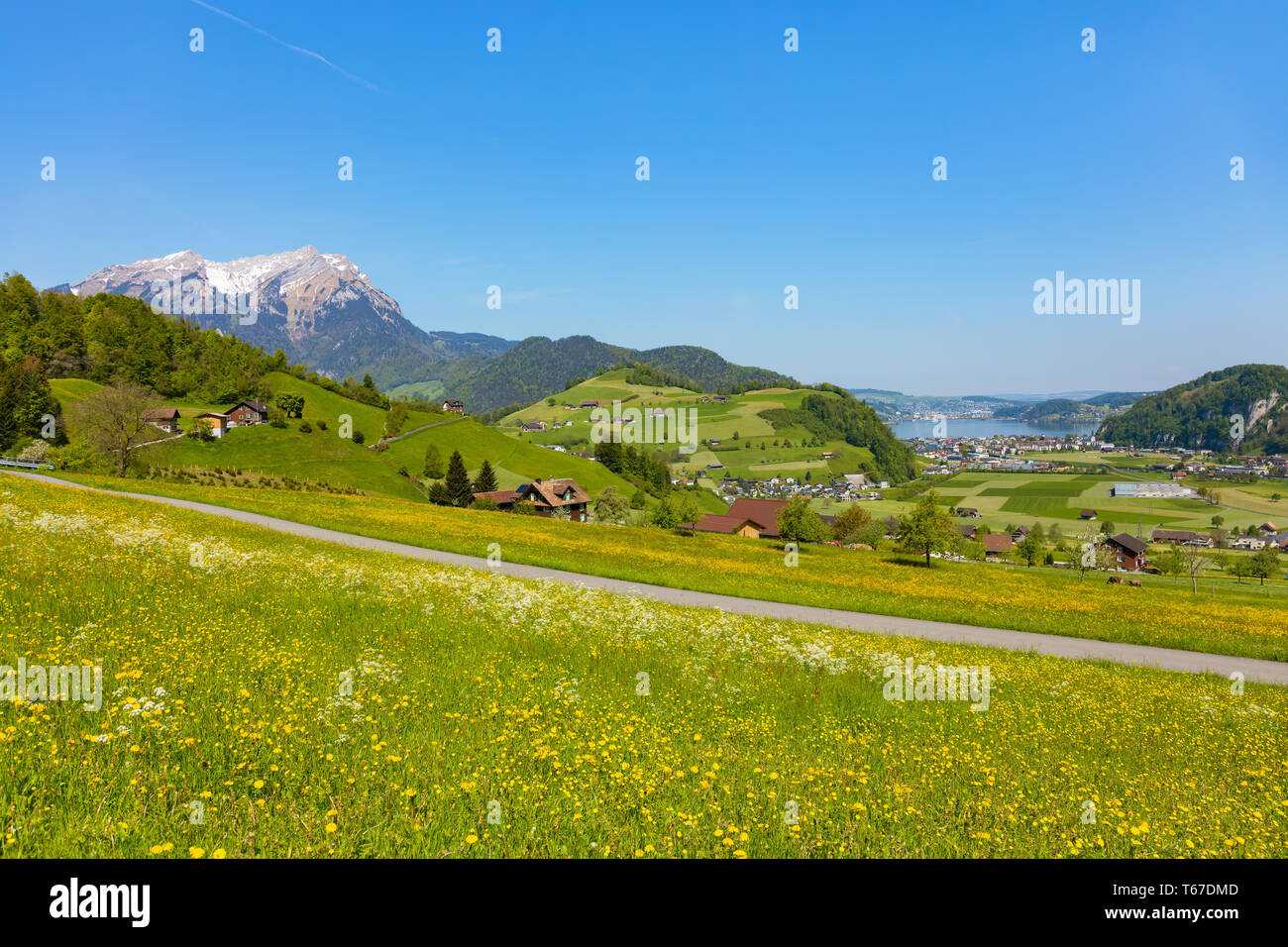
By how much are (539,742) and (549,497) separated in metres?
108

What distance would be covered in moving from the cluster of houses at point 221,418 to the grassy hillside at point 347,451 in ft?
6.74

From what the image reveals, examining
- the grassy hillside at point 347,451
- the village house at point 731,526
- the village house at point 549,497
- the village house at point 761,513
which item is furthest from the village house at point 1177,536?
the village house at point 549,497

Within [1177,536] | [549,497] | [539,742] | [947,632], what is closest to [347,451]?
[549,497]

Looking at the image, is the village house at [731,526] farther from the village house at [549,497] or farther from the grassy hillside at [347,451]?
the grassy hillside at [347,451]

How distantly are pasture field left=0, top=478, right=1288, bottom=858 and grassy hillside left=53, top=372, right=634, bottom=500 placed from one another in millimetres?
79247

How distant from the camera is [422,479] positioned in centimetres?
11712

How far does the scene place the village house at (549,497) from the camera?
11119cm

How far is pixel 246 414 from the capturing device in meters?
122
